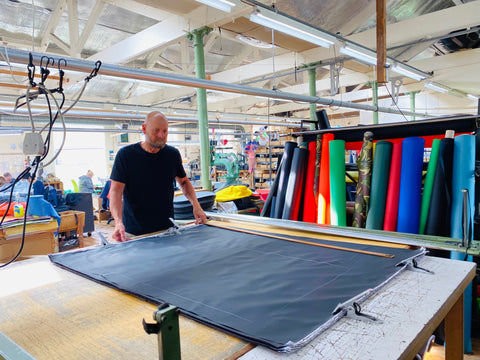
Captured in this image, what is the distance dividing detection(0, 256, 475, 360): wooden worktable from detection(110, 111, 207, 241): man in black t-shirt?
104cm

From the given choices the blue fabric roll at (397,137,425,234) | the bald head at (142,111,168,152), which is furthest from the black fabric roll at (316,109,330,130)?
the bald head at (142,111,168,152)

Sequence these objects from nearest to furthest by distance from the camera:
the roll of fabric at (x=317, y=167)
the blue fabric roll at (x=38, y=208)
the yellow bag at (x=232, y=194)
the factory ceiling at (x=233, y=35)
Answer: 1. the roll of fabric at (x=317, y=167)
2. the blue fabric roll at (x=38, y=208)
3. the yellow bag at (x=232, y=194)
4. the factory ceiling at (x=233, y=35)

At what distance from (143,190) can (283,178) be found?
1200 mm

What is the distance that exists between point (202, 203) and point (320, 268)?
2076mm

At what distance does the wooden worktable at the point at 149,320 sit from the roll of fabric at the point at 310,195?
4.98 ft

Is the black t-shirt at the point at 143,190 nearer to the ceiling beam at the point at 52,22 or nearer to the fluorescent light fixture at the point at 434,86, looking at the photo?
the ceiling beam at the point at 52,22

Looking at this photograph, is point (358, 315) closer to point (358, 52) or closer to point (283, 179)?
point (283, 179)

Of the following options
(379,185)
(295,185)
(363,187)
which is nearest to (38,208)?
(295,185)

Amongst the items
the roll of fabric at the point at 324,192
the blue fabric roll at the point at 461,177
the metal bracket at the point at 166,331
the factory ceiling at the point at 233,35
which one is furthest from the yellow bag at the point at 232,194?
the metal bracket at the point at 166,331

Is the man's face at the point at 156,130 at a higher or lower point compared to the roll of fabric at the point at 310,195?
higher

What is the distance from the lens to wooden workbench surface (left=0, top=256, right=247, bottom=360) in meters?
0.81

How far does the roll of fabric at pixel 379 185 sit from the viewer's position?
2359 mm

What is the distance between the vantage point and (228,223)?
2248 mm

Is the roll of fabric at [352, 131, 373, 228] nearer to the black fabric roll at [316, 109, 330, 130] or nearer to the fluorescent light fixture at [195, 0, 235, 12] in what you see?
the black fabric roll at [316, 109, 330, 130]
